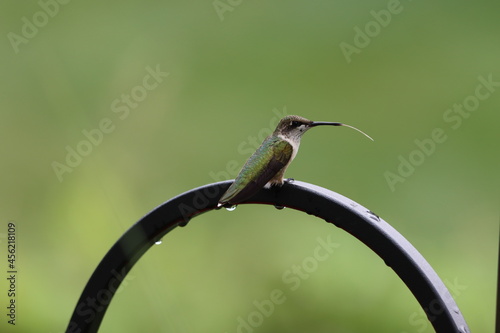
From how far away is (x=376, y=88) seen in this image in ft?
8.48

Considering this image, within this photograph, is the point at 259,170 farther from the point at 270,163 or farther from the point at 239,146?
the point at 239,146

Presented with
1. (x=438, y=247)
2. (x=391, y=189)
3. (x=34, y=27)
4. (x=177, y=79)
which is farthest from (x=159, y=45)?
(x=438, y=247)

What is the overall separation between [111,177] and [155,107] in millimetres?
365

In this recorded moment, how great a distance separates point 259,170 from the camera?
88 cm

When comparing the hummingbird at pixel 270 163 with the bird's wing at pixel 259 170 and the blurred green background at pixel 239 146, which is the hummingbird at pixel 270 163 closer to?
the bird's wing at pixel 259 170

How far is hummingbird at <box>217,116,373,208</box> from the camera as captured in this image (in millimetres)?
855

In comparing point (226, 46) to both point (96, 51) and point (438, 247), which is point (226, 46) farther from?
point (438, 247)

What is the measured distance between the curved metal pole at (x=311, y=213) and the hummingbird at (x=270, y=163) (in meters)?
0.03

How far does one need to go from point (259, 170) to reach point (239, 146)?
1582mm

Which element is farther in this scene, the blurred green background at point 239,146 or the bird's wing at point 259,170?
the blurred green background at point 239,146

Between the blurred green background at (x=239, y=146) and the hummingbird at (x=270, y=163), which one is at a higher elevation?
the blurred green background at (x=239, y=146)

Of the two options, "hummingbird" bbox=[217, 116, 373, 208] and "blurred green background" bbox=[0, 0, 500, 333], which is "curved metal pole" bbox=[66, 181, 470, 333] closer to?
"hummingbird" bbox=[217, 116, 373, 208]

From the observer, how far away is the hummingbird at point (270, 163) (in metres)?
0.86

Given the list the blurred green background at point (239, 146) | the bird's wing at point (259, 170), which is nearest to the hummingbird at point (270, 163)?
the bird's wing at point (259, 170)
